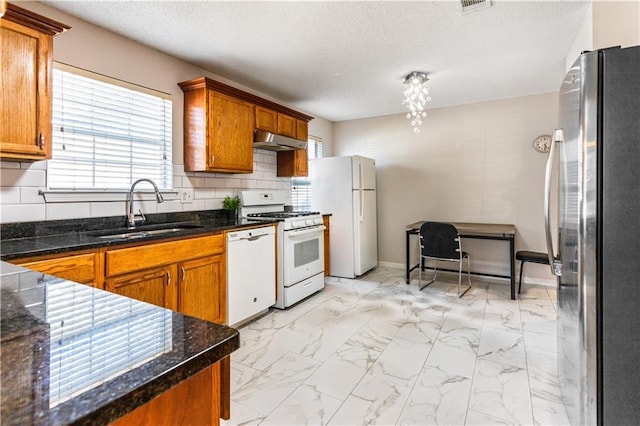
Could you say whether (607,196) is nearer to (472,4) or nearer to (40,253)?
(472,4)

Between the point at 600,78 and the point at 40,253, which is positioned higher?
the point at 600,78

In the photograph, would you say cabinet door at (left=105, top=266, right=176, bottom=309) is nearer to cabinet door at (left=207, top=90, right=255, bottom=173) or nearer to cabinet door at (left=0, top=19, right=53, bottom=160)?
cabinet door at (left=0, top=19, right=53, bottom=160)

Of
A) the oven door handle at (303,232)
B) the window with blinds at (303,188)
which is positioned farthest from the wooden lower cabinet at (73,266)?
the window with blinds at (303,188)

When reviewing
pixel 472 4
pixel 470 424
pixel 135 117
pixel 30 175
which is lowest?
pixel 470 424

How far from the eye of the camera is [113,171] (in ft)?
8.61

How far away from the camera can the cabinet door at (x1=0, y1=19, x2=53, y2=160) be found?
1.77 metres

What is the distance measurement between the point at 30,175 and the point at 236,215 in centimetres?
176

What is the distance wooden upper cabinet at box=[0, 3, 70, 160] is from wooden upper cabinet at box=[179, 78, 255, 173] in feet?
3.79

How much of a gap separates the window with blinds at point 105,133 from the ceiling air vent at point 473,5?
2.45 meters

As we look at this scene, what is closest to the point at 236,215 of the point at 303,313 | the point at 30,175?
the point at 303,313

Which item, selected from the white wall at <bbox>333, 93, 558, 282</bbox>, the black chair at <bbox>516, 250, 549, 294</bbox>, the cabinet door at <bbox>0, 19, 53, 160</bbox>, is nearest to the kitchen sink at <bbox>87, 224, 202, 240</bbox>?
the cabinet door at <bbox>0, 19, 53, 160</bbox>

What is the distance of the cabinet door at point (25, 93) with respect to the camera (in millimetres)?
1769

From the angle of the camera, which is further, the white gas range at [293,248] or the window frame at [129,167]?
the white gas range at [293,248]

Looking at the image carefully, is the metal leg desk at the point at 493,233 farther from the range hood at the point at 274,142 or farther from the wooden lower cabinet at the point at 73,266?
the wooden lower cabinet at the point at 73,266
